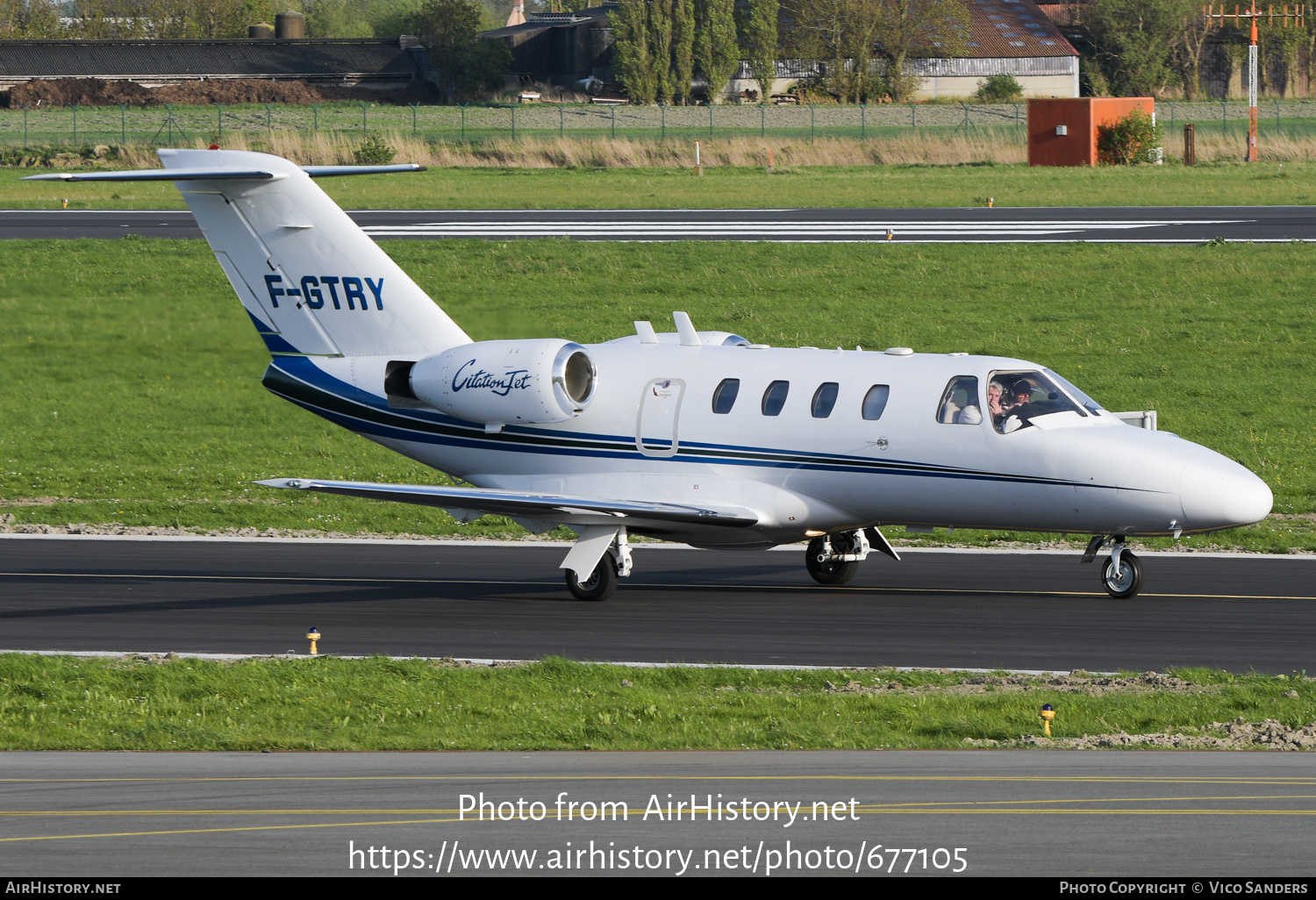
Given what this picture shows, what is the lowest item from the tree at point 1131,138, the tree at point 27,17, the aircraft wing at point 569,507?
the aircraft wing at point 569,507

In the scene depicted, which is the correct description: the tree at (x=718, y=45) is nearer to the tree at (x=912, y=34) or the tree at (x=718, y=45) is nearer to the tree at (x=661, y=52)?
the tree at (x=661, y=52)

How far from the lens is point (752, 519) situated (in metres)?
20.7

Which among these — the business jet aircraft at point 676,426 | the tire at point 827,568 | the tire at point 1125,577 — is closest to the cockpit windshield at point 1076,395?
the business jet aircraft at point 676,426

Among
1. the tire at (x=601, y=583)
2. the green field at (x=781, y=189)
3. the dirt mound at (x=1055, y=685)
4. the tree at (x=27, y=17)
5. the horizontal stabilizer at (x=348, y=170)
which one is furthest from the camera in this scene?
the tree at (x=27, y=17)

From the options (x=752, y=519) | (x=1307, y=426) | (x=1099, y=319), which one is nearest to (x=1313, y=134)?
(x=1099, y=319)

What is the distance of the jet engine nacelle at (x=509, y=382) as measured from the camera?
848 inches

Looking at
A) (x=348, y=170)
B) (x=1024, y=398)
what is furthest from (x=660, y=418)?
(x=348, y=170)

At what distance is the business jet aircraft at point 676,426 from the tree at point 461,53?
113m

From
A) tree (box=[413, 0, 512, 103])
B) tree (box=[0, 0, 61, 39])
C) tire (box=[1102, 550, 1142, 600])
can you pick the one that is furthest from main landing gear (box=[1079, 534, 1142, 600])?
tree (box=[0, 0, 61, 39])

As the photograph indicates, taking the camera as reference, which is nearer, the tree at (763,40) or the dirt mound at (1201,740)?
the dirt mound at (1201,740)

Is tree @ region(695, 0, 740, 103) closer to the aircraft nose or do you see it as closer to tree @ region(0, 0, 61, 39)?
tree @ region(0, 0, 61, 39)

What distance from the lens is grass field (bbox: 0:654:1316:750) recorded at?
555 inches
